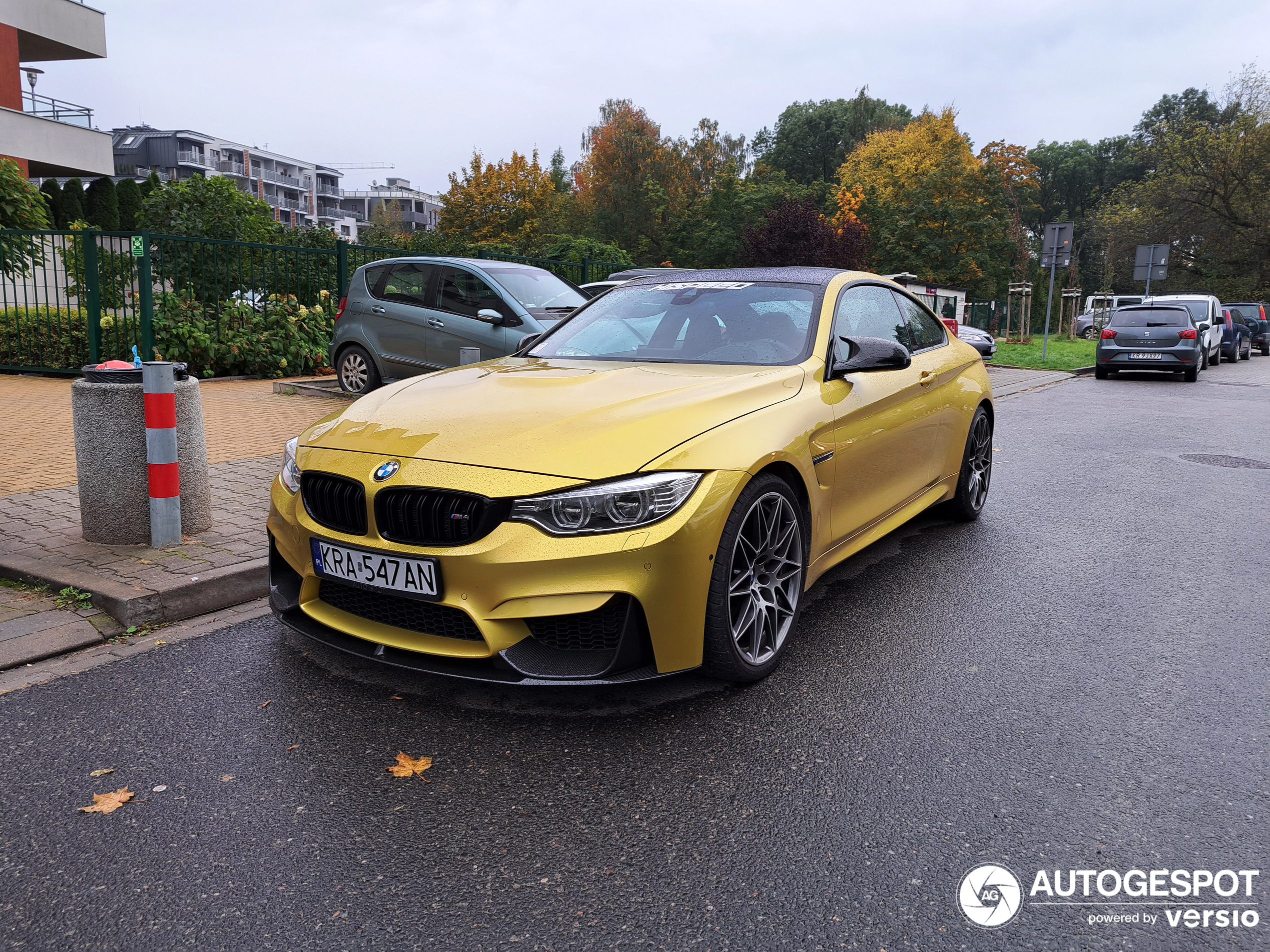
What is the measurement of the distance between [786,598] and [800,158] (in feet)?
252

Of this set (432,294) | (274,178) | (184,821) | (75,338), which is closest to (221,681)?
(184,821)

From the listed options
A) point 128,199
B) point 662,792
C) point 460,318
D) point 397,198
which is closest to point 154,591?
point 662,792

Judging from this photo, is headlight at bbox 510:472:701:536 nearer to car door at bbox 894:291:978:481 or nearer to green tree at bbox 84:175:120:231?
car door at bbox 894:291:978:481

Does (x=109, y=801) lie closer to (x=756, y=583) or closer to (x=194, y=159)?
(x=756, y=583)

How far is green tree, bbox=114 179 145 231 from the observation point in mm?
34812

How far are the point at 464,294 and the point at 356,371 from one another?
185 centimetres

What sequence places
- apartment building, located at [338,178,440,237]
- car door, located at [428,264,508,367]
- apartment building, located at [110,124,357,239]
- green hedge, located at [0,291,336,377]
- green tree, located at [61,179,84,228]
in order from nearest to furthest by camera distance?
car door, located at [428,264,508,367] < green hedge, located at [0,291,336,377] < green tree, located at [61,179,84,228] < apartment building, located at [110,124,357,239] < apartment building, located at [338,178,440,237]

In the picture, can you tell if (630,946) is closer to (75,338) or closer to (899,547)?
(899,547)

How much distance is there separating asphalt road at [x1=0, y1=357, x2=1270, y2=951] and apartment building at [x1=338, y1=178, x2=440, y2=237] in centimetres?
13360

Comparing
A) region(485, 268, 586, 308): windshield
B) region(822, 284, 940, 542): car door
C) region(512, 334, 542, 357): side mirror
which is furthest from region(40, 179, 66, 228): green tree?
region(822, 284, 940, 542): car door

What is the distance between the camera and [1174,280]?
5019 cm

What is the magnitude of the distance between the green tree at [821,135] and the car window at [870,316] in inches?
2735

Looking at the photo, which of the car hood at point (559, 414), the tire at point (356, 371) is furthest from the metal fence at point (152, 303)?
the car hood at point (559, 414)

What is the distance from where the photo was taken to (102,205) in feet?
109
